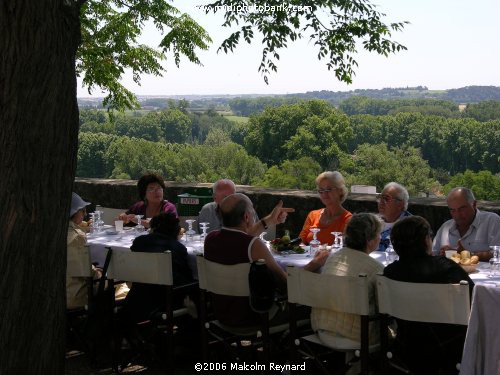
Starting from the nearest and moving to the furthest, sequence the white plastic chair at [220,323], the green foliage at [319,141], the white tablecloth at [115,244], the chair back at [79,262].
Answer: the white plastic chair at [220,323] < the chair back at [79,262] < the white tablecloth at [115,244] < the green foliage at [319,141]

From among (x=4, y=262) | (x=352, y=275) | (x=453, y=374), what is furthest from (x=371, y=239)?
(x=4, y=262)

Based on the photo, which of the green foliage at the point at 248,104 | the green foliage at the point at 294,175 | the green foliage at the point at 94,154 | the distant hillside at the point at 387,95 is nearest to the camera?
Result: the green foliage at the point at 294,175

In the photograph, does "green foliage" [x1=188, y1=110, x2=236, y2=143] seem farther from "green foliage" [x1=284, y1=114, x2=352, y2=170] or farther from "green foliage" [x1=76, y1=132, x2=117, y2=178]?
"green foliage" [x1=76, y1=132, x2=117, y2=178]

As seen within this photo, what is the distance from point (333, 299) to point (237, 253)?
2.48 ft

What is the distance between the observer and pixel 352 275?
405cm

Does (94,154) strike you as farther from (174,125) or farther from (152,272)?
(152,272)

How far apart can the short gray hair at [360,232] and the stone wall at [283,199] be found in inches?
100.0

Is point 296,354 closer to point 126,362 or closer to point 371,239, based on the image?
point 371,239

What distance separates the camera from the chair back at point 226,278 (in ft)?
14.5

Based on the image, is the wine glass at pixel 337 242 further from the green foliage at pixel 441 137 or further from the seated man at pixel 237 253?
the green foliage at pixel 441 137

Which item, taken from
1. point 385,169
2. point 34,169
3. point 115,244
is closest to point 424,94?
point 385,169

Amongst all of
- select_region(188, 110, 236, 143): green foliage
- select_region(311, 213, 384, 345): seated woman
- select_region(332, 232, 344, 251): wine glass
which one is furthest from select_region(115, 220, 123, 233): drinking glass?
select_region(188, 110, 236, 143): green foliage

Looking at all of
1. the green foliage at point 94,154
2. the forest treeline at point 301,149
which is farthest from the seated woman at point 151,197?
the green foliage at point 94,154

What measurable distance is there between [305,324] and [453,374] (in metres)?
1.03
